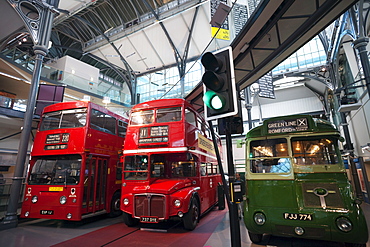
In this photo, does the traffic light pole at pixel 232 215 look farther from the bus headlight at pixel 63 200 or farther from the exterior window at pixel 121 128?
the exterior window at pixel 121 128

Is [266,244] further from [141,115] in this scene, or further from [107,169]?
[107,169]

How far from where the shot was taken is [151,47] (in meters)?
21.7

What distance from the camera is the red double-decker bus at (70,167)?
21.3 feet

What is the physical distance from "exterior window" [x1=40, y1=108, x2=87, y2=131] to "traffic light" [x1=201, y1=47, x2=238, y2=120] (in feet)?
18.8

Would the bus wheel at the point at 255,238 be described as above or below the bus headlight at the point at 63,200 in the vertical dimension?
below

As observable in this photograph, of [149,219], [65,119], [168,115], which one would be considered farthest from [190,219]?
[65,119]

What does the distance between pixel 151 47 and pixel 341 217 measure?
21.3 m

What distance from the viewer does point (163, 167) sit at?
728 cm

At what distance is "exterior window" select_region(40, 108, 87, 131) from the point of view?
23.4 feet

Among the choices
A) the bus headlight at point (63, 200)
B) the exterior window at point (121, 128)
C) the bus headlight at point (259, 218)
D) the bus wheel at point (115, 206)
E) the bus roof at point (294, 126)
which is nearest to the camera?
the bus headlight at point (259, 218)

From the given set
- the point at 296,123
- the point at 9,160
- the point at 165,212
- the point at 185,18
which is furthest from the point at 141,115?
the point at 185,18

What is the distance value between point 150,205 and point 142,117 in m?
2.82

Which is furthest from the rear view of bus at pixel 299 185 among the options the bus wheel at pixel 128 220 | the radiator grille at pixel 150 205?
the bus wheel at pixel 128 220

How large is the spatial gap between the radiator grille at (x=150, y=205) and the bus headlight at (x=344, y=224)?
3870 millimetres
